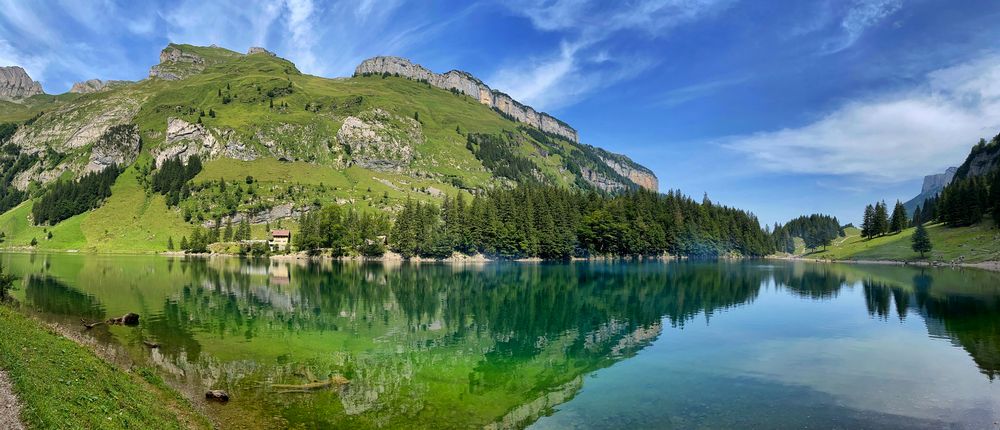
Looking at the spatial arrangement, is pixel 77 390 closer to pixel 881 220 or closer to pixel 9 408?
pixel 9 408

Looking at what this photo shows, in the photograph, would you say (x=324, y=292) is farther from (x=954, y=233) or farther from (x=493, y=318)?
(x=954, y=233)

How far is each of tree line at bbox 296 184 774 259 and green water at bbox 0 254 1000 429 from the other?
8045cm

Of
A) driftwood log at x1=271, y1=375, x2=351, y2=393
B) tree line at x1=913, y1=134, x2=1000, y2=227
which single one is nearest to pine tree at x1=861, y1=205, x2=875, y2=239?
tree line at x1=913, y1=134, x2=1000, y2=227

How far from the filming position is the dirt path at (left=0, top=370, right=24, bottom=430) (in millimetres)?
10930

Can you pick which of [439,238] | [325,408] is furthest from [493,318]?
[439,238]

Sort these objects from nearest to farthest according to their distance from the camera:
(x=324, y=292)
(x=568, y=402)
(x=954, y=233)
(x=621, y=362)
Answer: (x=568, y=402)
(x=621, y=362)
(x=324, y=292)
(x=954, y=233)

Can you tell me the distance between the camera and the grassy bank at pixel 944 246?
11306cm

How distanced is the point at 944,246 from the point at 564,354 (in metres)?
144

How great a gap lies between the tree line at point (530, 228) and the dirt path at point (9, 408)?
132 m

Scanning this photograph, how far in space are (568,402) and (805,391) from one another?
1199cm

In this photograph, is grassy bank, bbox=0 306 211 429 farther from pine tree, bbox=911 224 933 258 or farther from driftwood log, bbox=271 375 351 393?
pine tree, bbox=911 224 933 258

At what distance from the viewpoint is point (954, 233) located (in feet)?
425

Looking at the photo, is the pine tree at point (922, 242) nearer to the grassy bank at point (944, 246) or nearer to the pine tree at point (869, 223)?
the grassy bank at point (944, 246)

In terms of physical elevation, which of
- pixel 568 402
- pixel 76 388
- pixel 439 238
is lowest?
pixel 568 402
